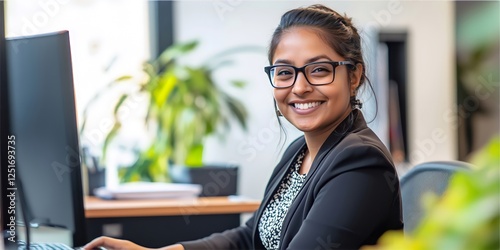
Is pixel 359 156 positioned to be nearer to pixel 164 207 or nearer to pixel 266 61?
pixel 164 207

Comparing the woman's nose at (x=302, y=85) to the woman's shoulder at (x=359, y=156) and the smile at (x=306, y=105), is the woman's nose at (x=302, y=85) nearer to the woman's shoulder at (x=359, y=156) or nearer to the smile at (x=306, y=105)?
the smile at (x=306, y=105)

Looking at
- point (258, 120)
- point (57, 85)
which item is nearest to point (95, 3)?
point (258, 120)

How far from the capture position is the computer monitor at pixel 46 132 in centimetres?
116

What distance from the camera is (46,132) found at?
1210mm

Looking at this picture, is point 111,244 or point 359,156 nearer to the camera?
point 359,156

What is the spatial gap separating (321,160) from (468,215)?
3.48 ft

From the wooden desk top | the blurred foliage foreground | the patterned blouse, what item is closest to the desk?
the wooden desk top

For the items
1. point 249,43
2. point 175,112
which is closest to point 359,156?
point 175,112

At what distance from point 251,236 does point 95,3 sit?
206 centimetres

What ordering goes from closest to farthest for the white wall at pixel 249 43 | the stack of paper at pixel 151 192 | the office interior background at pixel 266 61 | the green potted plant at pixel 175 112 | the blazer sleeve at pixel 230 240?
the blazer sleeve at pixel 230 240 < the stack of paper at pixel 151 192 < the green potted plant at pixel 175 112 < the office interior background at pixel 266 61 < the white wall at pixel 249 43

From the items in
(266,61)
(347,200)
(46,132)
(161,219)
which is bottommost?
(161,219)

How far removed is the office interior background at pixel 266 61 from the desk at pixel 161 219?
46cm

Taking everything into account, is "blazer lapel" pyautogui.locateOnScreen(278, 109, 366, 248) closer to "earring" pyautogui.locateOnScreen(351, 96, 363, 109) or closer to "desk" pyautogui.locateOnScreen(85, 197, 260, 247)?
"earring" pyautogui.locateOnScreen(351, 96, 363, 109)

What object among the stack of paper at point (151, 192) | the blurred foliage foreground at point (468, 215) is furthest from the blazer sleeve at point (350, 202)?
the stack of paper at point (151, 192)
